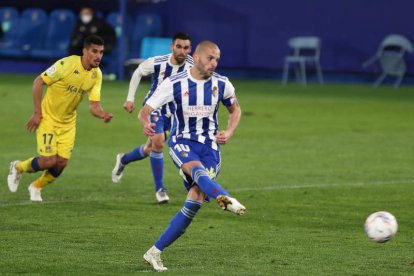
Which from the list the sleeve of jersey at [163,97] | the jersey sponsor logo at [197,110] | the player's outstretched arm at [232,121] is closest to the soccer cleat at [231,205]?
the player's outstretched arm at [232,121]

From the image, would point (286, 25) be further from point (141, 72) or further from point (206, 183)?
point (206, 183)

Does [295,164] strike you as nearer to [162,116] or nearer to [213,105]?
[162,116]

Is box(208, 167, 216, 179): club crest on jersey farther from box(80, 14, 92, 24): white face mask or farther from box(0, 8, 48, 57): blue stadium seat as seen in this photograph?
box(0, 8, 48, 57): blue stadium seat

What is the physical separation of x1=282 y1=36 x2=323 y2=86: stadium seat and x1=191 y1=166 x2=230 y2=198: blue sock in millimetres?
24474

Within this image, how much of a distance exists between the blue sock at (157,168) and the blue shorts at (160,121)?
30cm

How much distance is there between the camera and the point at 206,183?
9172 millimetres

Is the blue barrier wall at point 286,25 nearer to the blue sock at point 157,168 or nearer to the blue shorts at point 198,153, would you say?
the blue sock at point 157,168

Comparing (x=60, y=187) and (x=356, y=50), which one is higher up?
(x=60, y=187)

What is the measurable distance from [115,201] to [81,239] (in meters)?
2.87

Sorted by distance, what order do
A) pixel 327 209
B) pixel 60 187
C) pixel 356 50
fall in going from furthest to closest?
pixel 356 50, pixel 60 187, pixel 327 209

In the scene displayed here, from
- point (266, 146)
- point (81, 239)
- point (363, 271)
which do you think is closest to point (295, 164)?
point (266, 146)

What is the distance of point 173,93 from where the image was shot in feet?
32.4

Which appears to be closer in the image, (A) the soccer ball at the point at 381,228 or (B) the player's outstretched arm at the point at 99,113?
(A) the soccer ball at the point at 381,228

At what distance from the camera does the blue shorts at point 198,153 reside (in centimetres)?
973
